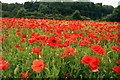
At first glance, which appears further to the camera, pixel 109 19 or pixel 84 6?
pixel 84 6

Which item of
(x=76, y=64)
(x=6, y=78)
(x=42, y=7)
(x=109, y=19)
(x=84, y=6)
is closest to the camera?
(x=6, y=78)

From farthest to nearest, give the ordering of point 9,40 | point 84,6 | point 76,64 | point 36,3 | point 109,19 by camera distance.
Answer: point 84,6 < point 36,3 < point 109,19 < point 9,40 < point 76,64

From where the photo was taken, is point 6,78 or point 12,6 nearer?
point 6,78

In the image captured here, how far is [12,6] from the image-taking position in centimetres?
3844

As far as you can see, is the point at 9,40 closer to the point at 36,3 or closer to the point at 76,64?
the point at 76,64

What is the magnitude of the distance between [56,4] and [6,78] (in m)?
33.9

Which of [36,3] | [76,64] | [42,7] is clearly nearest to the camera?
[76,64]

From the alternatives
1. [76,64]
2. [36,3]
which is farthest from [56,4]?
[76,64]

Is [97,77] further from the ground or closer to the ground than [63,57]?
closer to the ground

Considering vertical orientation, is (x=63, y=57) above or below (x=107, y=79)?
above

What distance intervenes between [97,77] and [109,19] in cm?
2682

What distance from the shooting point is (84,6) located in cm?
4109

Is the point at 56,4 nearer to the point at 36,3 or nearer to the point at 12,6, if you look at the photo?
the point at 36,3

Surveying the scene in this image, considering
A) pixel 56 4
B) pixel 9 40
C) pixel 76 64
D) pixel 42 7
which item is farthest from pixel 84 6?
pixel 76 64
